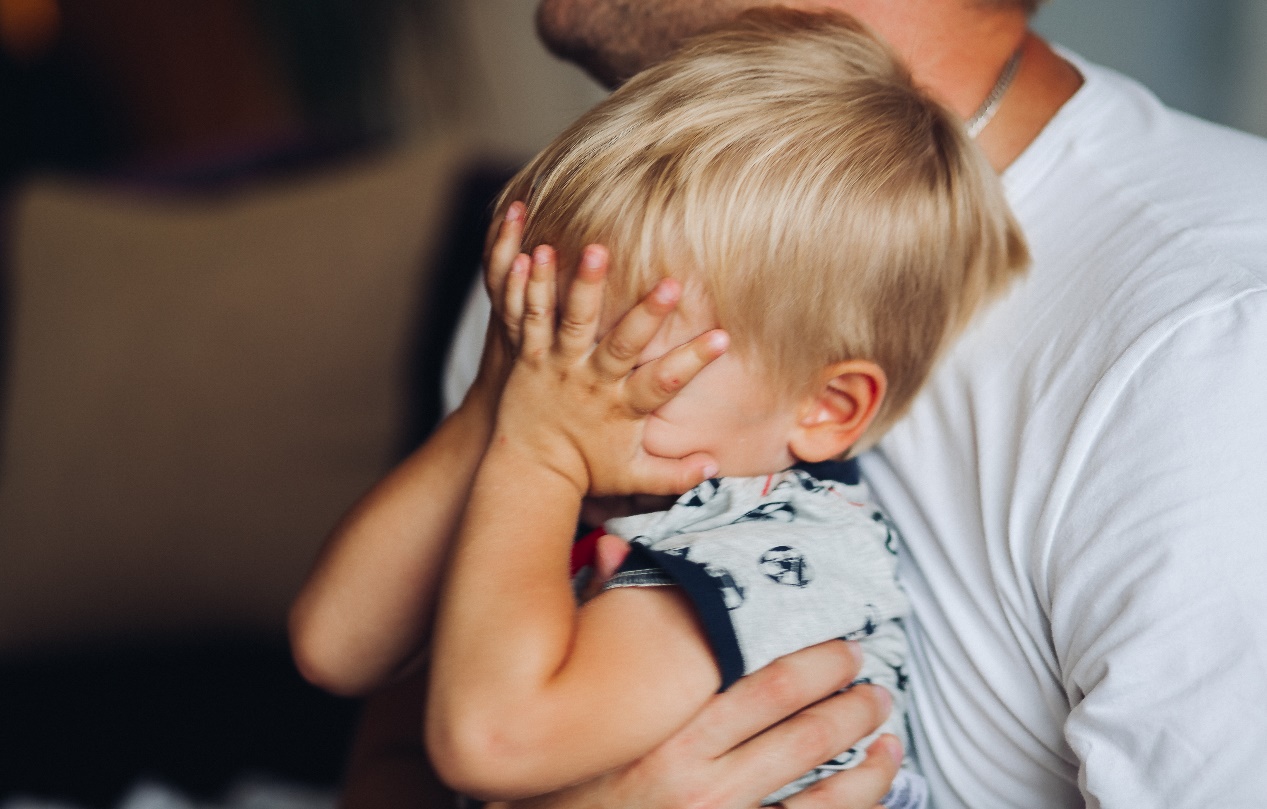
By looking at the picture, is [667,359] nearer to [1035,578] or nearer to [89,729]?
[1035,578]

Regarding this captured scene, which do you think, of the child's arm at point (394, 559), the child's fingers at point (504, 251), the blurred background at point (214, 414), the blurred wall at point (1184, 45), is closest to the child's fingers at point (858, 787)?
the child's arm at point (394, 559)

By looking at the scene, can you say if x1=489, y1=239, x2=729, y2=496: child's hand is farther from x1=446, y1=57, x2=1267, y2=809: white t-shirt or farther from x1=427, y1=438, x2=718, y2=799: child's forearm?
x1=446, y1=57, x2=1267, y2=809: white t-shirt

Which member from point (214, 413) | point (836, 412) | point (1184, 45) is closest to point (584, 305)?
point (836, 412)

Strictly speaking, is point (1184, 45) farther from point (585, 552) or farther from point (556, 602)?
point (556, 602)

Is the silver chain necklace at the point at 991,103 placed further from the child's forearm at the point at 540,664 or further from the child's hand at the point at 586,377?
the child's forearm at the point at 540,664

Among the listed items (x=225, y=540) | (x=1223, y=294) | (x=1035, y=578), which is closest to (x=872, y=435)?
(x=1035, y=578)

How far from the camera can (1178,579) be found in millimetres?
671

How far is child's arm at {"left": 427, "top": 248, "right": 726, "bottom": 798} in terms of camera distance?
2.40ft

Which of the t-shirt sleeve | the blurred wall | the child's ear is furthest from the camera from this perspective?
the blurred wall

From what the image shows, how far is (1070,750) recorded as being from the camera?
2.64 ft

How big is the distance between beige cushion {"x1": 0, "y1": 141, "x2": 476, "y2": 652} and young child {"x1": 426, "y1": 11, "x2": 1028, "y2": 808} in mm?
909

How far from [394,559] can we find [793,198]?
1.58 feet

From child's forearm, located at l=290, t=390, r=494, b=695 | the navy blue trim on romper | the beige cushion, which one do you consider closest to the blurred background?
the beige cushion

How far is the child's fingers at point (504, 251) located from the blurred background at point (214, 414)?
87 centimetres
